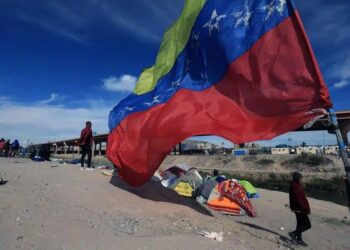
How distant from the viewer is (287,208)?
14375mm

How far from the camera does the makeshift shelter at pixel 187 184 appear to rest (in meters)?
15.1

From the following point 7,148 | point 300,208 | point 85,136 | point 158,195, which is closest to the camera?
point 300,208

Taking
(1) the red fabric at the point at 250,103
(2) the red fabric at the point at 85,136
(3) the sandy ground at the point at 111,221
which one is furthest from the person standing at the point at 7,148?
(1) the red fabric at the point at 250,103

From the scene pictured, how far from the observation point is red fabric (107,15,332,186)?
20.6ft

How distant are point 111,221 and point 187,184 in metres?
8.07

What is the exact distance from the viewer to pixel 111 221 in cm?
759

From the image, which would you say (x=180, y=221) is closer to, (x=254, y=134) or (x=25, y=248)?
(x=254, y=134)

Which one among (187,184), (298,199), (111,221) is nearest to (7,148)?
(187,184)

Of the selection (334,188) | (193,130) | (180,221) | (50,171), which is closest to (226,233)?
(180,221)

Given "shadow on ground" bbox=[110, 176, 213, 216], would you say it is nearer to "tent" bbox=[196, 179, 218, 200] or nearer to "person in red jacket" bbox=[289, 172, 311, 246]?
"person in red jacket" bbox=[289, 172, 311, 246]

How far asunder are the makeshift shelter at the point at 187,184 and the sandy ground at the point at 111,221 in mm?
3825

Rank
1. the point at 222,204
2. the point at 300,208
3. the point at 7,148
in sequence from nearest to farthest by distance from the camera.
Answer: the point at 300,208
the point at 222,204
the point at 7,148

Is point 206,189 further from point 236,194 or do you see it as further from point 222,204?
point 236,194

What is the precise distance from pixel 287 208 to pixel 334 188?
814 inches
